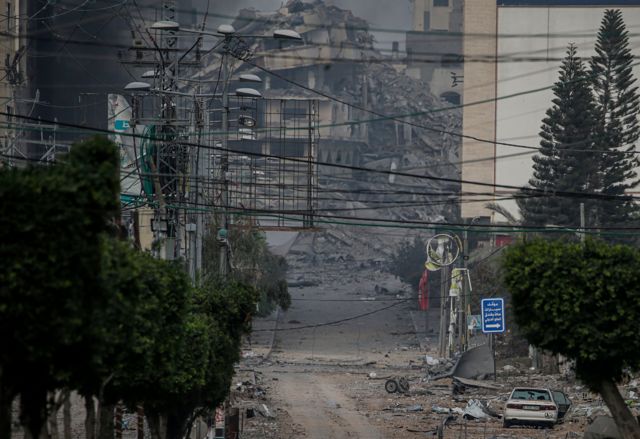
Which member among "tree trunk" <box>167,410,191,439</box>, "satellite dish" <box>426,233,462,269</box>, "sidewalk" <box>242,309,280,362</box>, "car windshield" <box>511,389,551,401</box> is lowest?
"sidewalk" <box>242,309,280,362</box>

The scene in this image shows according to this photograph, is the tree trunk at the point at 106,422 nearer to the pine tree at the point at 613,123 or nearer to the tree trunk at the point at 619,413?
the tree trunk at the point at 619,413

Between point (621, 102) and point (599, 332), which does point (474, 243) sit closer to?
point (621, 102)

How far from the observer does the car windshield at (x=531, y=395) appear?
38.9 meters

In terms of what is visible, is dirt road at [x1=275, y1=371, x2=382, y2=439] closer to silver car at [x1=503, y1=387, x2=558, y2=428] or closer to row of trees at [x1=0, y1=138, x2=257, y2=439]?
silver car at [x1=503, y1=387, x2=558, y2=428]

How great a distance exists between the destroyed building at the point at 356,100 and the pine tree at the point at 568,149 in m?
81.0

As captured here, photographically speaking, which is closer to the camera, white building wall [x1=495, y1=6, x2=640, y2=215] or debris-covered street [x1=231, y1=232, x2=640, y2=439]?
debris-covered street [x1=231, y1=232, x2=640, y2=439]

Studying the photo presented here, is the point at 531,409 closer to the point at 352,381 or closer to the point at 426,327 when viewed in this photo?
the point at 352,381

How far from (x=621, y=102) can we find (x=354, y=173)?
8662 centimetres

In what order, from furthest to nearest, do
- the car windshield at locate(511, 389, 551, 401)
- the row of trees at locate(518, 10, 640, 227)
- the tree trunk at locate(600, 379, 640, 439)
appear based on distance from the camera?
1. the row of trees at locate(518, 10, 640, 227)
2. the car windshield at locate(511, 389, 551, 401)
3. the tree trunk at locate(600, 379, 640, 439)

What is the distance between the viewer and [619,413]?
21.0 m

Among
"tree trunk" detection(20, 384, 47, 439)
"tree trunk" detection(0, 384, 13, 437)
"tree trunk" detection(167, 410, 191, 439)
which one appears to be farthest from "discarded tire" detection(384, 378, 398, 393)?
"tree trunk" detection(0, 384, 13, 437)

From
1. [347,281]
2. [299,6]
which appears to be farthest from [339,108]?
[347,281]

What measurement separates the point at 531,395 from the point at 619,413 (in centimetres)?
1828

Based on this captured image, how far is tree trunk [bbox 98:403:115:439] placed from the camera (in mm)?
20969
